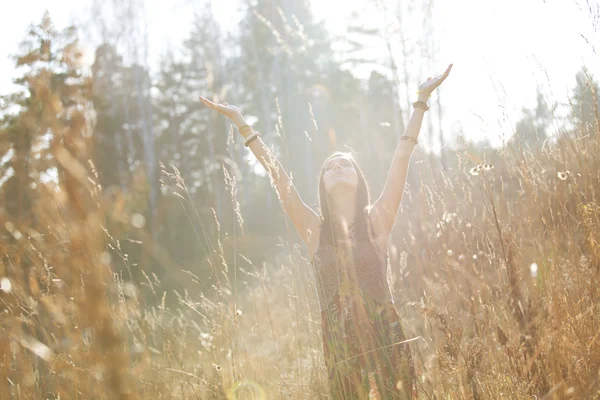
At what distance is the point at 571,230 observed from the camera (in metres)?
1.88

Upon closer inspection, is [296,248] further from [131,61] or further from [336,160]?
[131,61]

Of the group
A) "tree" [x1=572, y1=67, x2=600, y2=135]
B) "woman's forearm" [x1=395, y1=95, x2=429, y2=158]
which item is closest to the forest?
"tree" [x1=572, y1=67, x2=600, y2=135]

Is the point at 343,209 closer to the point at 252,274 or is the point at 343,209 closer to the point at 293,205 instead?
the point at 293,205

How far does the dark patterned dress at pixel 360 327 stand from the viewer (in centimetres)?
167

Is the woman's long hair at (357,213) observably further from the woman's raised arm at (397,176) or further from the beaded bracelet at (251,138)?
the beaded bracelet at (251,138)

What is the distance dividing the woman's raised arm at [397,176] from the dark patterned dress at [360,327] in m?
0.17

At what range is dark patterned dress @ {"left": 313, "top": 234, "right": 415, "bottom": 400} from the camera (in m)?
1.67

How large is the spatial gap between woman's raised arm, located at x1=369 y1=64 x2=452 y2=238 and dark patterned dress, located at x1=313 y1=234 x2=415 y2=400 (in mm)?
166

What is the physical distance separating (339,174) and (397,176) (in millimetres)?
299

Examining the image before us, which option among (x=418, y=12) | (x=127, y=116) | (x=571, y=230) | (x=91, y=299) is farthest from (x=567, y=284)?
(x=127, y=116)

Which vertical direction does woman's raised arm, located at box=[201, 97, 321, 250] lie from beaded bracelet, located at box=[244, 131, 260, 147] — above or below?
below

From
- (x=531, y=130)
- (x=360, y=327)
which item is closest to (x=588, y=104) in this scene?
(x=531, y=130)

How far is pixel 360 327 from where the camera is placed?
1.90 meters

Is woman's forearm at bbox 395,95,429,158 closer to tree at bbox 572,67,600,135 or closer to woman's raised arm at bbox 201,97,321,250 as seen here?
woman's raised arm at bbox 201,97,321,250
